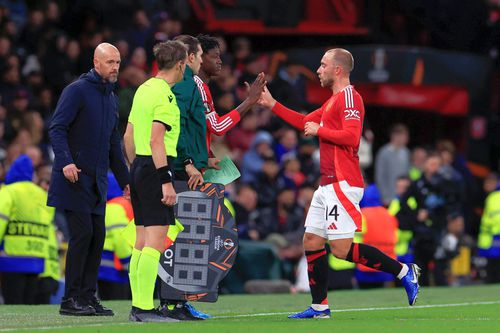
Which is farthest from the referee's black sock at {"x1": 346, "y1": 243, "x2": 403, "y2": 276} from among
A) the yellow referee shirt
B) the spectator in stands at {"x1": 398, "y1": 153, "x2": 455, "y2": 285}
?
the spectator in stands at {"x1": 398, "y1": 153, "x2": 455, "y2": 285}

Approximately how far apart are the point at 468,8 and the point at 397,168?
4412mm

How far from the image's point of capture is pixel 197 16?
24172 millimetres

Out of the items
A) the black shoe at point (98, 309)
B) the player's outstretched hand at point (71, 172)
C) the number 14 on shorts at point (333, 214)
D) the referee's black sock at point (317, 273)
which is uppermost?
the player's outstretched hand at point (71, 172)

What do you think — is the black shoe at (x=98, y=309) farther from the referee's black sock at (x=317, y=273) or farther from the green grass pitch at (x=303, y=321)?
the referee's black sock at (x=317, y=273)

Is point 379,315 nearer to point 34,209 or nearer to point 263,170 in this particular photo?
point 34,209

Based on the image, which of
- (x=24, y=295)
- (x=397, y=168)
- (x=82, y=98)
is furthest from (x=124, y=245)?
(x=397, y=168)

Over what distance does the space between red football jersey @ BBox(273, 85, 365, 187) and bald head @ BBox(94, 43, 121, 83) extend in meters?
1.74

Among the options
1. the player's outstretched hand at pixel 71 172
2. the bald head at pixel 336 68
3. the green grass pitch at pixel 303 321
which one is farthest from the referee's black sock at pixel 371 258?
the player's outstretched hand at pixel 71 172

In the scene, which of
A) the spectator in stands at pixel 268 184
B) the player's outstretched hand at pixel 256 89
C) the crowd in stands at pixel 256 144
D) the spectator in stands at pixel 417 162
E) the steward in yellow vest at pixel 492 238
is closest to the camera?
the player's outstretched hand at pixel 256 89

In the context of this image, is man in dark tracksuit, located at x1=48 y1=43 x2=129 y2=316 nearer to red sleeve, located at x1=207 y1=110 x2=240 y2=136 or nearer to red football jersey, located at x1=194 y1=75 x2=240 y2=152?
red football jersey, located at x1=194 y1=75 x2=240 y2=152

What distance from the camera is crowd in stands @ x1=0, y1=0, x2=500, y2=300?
1984 cm

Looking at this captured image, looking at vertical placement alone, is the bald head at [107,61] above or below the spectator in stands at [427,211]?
above

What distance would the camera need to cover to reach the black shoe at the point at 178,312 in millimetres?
11078

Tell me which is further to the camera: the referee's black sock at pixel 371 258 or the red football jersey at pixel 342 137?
the referee's black sock at pixel 371 258
